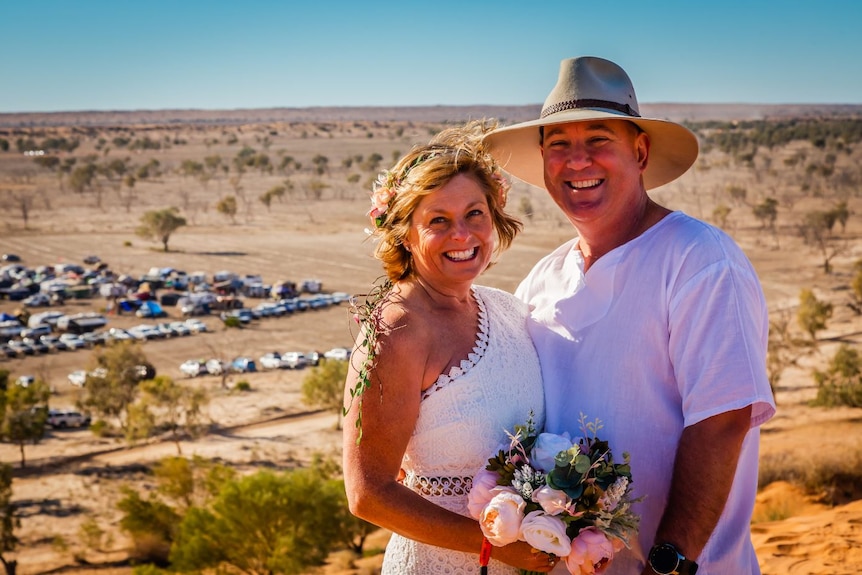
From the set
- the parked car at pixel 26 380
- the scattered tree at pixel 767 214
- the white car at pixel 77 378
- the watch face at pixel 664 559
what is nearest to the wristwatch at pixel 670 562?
the watch face at pixel 664 559

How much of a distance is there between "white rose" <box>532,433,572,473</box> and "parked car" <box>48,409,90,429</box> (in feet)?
99.0

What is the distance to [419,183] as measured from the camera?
2889 millimetres

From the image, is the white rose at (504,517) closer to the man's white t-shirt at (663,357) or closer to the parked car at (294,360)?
the man's white t-shirt at (663,357)

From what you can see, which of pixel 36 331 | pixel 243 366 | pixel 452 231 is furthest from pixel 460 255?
pixel 36 331

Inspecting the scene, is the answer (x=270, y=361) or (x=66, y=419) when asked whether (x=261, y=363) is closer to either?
(x=270, y=361)

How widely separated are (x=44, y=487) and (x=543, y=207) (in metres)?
48.9

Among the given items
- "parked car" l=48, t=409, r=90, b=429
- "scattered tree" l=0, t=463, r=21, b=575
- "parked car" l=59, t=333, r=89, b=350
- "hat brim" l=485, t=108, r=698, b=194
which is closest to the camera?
"hat brim" l=485, t=108, r=698, b=194

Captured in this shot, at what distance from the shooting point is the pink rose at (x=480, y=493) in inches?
106

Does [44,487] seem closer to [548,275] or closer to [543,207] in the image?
[548,275]

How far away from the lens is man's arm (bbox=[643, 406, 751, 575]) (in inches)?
103

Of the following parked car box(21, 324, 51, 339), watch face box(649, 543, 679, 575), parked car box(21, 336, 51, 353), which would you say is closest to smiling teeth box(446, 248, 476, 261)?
watch face box(649, 543, 679, 575)

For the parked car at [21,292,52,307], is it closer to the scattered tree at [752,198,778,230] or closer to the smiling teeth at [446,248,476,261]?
the scattered tree at [752,198,778,230]

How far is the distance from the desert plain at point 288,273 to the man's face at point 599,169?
0.80 meters

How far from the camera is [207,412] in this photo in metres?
28.6
